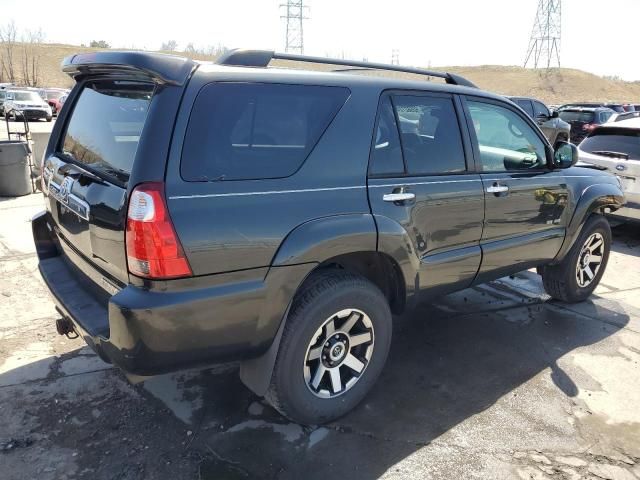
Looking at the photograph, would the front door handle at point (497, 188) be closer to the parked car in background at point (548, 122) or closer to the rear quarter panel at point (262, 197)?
the rear quarter panel at point (262, 197)

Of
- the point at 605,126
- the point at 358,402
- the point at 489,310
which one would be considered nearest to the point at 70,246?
the point at 358,402

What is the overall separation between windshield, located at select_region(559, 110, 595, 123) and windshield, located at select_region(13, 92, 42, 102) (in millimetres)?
23781

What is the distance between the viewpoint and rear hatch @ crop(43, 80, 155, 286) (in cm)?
232

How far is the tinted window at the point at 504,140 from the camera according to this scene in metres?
3.61

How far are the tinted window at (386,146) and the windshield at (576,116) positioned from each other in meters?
14.7

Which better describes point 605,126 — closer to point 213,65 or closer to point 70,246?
point 213,65

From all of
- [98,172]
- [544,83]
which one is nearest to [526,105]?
[98,172]

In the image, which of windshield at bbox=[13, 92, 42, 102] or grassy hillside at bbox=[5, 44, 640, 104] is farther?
grassy hillside at bbox=[5, 44, 640, 104]

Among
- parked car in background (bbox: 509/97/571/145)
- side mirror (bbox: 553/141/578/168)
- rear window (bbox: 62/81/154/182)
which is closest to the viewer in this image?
rear window (bbox: 62/81/154/182)

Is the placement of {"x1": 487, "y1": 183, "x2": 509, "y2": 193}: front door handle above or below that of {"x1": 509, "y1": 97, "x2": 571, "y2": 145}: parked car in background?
below

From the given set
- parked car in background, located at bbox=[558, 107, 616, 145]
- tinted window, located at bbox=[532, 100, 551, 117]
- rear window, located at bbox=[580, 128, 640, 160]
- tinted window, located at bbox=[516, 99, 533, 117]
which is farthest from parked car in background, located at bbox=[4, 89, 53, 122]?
rear window, located at bbox=[580, 128, 640, 160]

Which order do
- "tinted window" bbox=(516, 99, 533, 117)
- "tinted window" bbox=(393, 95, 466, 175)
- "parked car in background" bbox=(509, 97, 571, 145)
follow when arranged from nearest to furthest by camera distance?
"tinted window" bbox=(393, 95, 466, 175) → "parked car in background" bbox=(509, 97, 571, 145) → "tinted window" bbox=(516, 99, 533, 117)

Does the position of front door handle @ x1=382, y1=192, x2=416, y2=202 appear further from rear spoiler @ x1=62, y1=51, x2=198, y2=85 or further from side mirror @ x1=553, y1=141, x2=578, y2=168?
side mirror @ x1=553, y1=141, x2=578, y2=168

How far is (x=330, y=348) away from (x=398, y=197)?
0.93 meters
